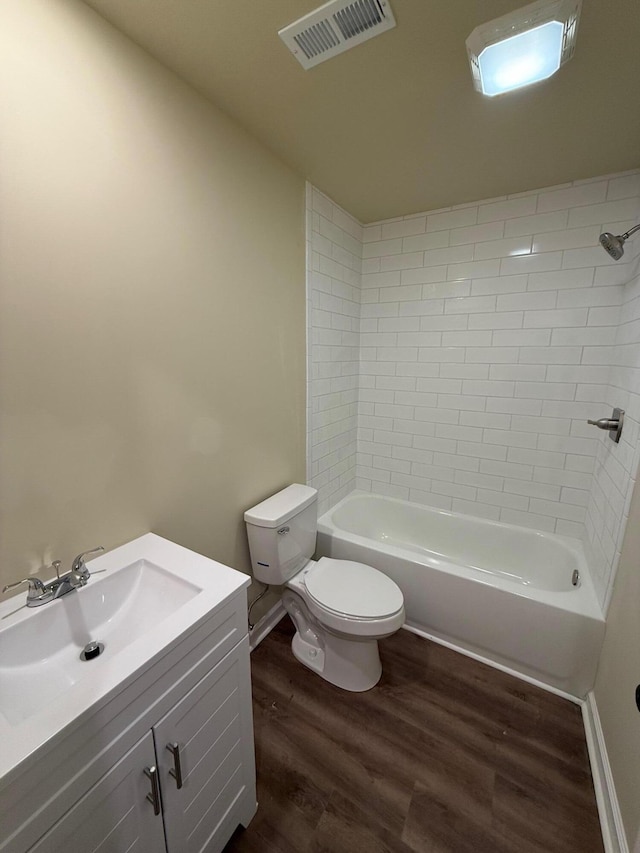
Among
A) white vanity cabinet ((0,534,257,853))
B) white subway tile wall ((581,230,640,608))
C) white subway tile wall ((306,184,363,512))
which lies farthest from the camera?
white subway tile wall ((306,184,363,512))

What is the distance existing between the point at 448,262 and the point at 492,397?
884 millimetres

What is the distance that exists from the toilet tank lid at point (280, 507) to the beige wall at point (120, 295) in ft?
0.30

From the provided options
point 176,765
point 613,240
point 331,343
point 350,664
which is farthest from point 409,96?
point 350,664

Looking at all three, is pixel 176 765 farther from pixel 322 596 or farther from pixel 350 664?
pixel 350 664

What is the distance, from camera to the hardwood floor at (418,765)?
1.06m

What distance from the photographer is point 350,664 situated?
1.52m

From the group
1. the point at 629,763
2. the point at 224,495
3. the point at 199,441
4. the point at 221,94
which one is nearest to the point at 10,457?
the point at 199,441

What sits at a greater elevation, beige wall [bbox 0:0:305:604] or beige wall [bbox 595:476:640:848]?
beige wall [bbox 0:0:305:604]

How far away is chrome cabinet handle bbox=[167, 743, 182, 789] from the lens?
2.47 ft

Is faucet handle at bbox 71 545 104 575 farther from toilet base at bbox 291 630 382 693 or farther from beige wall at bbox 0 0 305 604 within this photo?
toilet base at bbox 291 630 382 693

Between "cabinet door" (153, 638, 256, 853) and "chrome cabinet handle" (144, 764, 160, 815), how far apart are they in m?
0.02

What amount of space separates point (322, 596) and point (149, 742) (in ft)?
2.89

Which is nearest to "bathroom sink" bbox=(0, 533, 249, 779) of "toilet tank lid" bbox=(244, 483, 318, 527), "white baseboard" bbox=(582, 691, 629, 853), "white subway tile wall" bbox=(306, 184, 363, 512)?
"toilet tank lid" bbox=(244, 483, 318, 527)

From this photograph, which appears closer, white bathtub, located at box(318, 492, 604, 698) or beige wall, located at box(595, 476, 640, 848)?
beige wall, located at box(595, 476, 640, 848)
